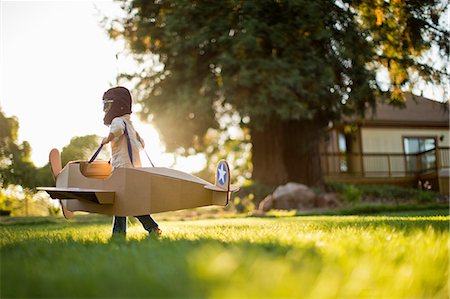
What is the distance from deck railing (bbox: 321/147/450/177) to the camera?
Result: 23727 millimetres

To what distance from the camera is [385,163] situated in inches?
985

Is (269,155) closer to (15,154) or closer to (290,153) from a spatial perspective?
(290,153)

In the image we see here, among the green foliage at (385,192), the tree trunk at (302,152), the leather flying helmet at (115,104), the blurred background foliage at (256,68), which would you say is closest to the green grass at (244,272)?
the leather flying helmet at (115,104)

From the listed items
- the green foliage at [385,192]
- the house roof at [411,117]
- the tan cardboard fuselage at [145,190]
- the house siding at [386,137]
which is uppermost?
the house roof at [411,117]

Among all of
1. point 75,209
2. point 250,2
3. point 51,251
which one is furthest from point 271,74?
point 51,251

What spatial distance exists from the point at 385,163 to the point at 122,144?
22.5 meters

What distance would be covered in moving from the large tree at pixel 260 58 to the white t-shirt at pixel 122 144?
764 cm

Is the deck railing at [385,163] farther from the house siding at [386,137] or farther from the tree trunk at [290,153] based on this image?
the tree trunk at [290,153]

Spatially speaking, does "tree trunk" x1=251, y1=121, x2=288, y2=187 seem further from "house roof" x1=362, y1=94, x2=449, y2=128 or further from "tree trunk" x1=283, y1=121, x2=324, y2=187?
"house roof" x1=362, y1=94, x2=449, y2=128

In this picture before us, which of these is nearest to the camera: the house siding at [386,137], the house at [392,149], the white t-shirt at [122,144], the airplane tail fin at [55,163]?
the white t-shirt at [122,144]

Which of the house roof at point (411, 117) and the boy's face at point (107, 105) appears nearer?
the boy's face at point (107, 105)

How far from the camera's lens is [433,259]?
89.7 inches

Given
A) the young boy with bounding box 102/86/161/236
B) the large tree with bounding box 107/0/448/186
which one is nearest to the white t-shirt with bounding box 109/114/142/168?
the young boy with bounding box 102/86/161/236

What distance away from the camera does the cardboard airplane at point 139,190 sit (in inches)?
169
